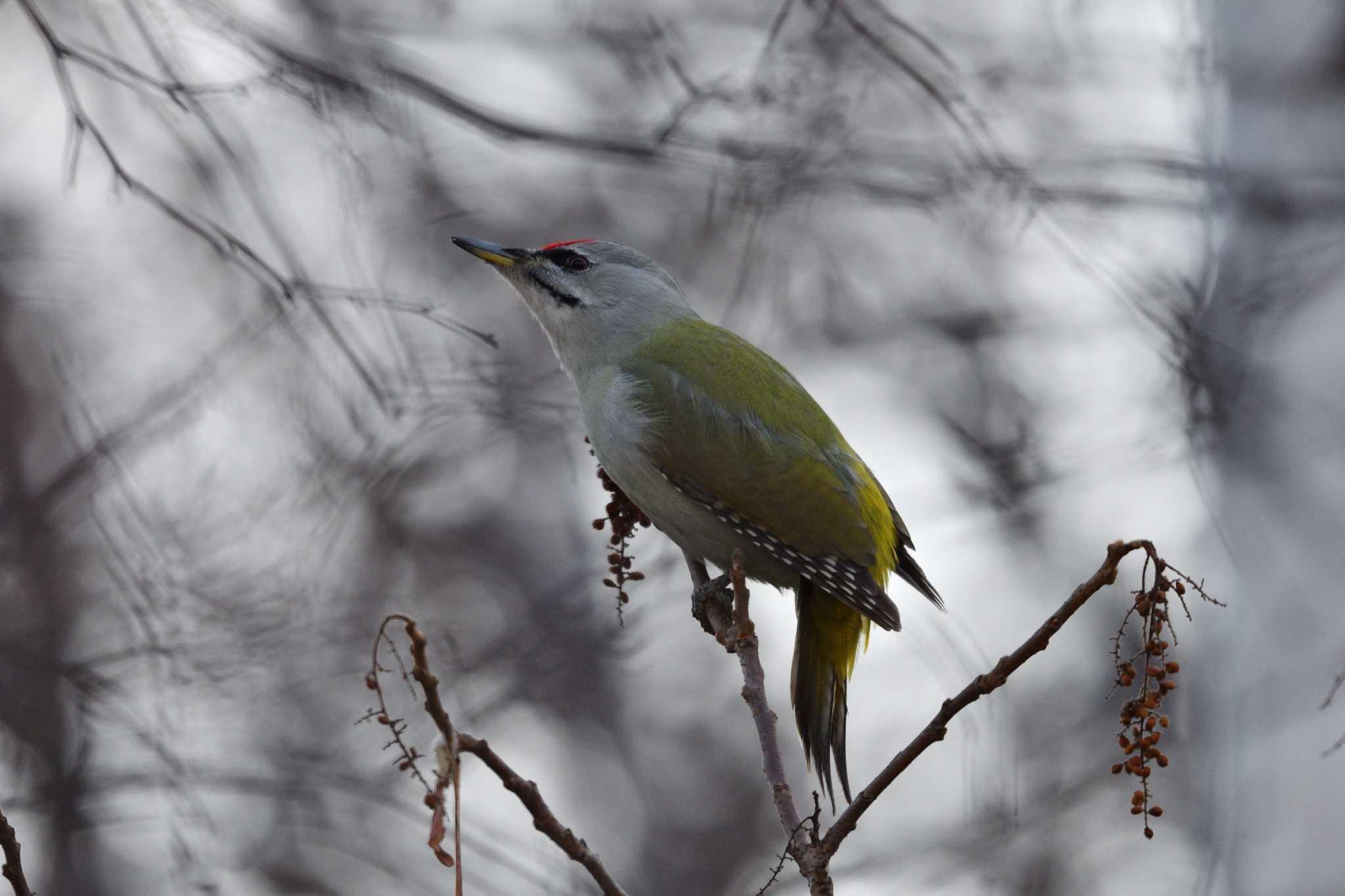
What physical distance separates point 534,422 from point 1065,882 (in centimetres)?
366

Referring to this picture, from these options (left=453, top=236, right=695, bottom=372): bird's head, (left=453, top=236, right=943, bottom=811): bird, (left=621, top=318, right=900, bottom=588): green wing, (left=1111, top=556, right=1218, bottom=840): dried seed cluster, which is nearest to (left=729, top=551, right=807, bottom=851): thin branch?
(left=1111, top=556, right=1218, bottom=840): dried seed cluster

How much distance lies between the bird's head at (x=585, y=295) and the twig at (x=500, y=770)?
8.28 ft

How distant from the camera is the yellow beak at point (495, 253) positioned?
433cm

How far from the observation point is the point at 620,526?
325cm

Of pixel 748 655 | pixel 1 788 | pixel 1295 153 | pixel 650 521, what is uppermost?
pixel 1295 153

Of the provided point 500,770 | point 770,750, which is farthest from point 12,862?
point 770,750

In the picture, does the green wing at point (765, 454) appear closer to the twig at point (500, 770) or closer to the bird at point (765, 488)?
the bird at point (765, 488)

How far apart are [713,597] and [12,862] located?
1.84 meters

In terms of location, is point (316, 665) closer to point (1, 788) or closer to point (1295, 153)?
point (1, 788)

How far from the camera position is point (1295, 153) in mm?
4766

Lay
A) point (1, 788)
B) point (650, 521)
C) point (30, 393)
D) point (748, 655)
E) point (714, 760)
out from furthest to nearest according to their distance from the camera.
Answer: point (714, 760) < point (30, 393) < point (1, 788) < point (650, 521) < point (748, 655)

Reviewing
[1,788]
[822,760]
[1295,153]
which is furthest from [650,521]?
[1,788]

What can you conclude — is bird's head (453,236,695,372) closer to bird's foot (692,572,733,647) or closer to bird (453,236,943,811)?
bird (453,236,943,811)

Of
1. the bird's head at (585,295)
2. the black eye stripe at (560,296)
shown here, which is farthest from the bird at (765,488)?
the black eye stripe at (560,296)
